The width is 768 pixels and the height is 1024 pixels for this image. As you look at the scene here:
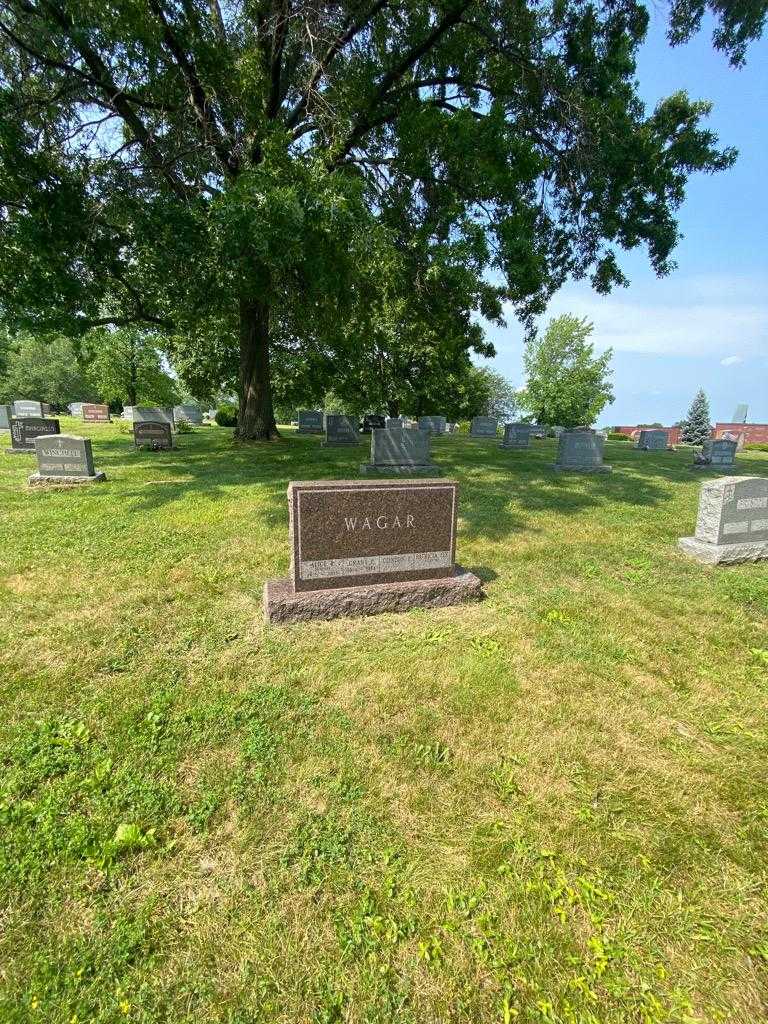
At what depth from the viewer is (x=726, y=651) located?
380 cm

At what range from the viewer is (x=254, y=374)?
15.1 metres

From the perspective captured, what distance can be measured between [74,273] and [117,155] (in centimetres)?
314

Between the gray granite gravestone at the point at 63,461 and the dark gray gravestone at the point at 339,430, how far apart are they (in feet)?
31.0

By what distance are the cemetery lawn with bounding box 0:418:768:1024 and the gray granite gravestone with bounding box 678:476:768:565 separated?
121cm

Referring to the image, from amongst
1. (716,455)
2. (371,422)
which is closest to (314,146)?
(716,455)

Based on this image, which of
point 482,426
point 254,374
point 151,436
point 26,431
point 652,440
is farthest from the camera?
point 482,426

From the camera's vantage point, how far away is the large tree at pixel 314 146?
314 inches

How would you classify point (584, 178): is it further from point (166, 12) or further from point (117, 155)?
point (117, 155)

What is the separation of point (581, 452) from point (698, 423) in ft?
144

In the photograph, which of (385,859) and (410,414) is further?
(410,414)

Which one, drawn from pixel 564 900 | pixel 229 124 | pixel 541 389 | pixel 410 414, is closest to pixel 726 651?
pixel 564 900

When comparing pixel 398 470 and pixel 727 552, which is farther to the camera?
pixel 398 470

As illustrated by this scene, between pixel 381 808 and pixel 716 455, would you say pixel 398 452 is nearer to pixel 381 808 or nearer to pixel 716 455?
pixel 381 808

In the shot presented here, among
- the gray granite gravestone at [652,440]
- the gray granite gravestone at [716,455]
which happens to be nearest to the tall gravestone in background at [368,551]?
the gray granite gravestone at [716,455]
